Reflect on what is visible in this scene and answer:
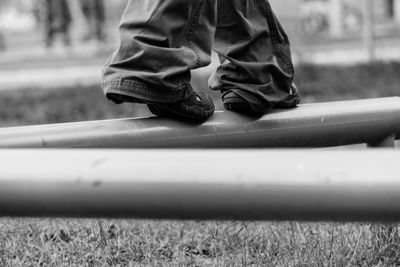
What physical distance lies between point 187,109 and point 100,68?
723cm

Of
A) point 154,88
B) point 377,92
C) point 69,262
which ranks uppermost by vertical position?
point 154,88

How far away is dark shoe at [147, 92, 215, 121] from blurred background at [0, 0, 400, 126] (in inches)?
104

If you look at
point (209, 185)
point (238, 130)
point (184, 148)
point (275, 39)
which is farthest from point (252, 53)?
point (209, 185)

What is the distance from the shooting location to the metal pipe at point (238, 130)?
1.76 meters

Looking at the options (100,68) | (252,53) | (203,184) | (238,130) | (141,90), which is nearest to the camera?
(203,184)

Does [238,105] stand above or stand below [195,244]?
above

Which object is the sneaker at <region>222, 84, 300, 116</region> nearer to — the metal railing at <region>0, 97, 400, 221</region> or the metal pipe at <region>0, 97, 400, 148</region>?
the metal pipe at <region>0, 97, 400, 148</region>

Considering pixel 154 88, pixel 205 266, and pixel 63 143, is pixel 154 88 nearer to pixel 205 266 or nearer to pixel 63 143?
pixel 63 143

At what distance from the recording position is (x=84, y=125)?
5.90ft

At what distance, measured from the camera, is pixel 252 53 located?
2.07 meters

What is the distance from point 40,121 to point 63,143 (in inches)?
116

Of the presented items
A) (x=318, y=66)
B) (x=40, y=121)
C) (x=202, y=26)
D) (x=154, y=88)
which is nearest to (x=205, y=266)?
(x=154, y=88)

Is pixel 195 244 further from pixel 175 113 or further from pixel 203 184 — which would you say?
pixel 203 184

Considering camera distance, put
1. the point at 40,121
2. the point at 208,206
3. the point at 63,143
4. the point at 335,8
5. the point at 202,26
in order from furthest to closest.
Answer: the point at 335,8
the point at 40,121
the point at 202,26
the point at 63,143
the point at 208,206
